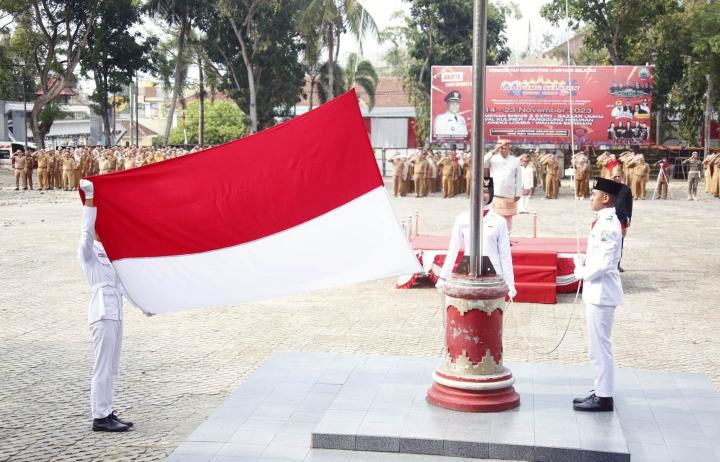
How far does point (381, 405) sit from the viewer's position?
7188 mm

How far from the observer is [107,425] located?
7059mm

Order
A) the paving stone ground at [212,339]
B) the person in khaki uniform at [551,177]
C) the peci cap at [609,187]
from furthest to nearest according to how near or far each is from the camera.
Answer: the person in khaki uniform at [551,177]
the paving stone ground at [212,339]
the peci cap at [609,187]

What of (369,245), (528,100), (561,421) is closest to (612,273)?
(561,421)

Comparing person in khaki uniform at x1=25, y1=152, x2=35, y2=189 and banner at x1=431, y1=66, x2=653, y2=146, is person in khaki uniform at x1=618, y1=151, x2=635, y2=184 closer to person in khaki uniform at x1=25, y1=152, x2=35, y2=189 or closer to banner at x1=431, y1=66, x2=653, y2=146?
banner at x1=431, y1=66, x2=653, y2=146

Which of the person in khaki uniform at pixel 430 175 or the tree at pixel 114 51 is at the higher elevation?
the tree at pixel 114 51

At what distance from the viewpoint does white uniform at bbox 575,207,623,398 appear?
7039mm

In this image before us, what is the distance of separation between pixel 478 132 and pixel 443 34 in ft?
166

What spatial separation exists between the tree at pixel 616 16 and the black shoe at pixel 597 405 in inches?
1703

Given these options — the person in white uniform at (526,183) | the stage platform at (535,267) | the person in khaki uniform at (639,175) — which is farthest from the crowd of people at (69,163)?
the stage platform at (535,267)

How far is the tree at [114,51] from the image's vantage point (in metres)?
51.3

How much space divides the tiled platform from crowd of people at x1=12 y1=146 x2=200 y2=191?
32.0m

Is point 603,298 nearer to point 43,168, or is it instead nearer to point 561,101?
point 561,101

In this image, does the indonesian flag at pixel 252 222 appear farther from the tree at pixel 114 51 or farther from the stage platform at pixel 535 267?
the tree at pixel 114 51

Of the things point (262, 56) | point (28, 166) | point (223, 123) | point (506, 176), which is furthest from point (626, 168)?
point (223, 123)
